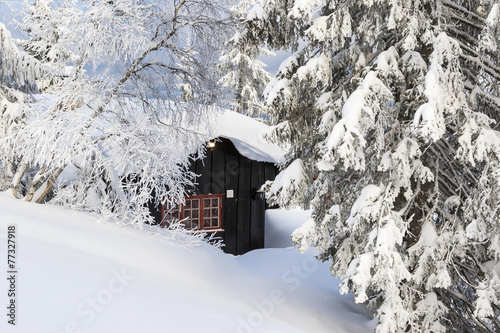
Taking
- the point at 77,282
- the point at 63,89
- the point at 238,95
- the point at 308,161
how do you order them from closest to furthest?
1. the point at 77,282
2. the point at 308,161
3. the point at 63,89
4. the point at 238,95

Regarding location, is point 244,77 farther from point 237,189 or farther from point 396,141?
point 396,141

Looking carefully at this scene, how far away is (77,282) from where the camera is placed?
14.4ft

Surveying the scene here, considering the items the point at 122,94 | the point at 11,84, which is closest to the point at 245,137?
the point at 122,94

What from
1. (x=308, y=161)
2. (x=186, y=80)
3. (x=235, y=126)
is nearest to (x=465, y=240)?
(x=308, y=161)

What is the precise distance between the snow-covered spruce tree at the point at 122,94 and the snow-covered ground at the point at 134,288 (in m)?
1.04

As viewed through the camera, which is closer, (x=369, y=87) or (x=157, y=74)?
(x=369, y=87)

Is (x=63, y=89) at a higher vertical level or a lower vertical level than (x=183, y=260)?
higher

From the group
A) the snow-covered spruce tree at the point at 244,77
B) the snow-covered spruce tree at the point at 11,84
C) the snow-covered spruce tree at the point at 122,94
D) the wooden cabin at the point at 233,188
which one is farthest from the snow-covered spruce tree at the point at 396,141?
the snow-covered spruce tree at the point at 244,77

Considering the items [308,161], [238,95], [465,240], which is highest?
[238,95]

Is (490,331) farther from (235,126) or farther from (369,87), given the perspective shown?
(235,126)

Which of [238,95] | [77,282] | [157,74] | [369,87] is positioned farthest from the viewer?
[238,95]

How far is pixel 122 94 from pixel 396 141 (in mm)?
5679

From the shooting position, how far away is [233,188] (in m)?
15.0

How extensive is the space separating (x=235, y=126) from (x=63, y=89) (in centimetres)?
780
